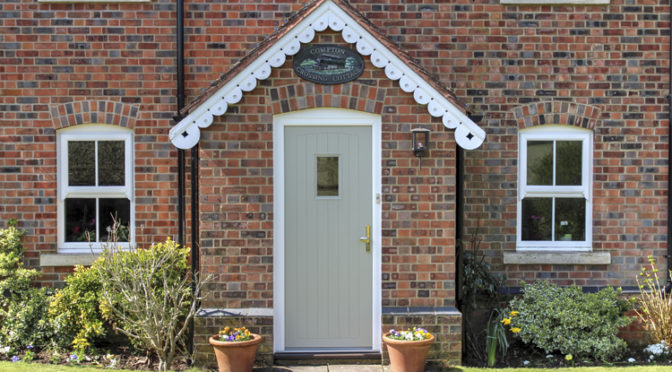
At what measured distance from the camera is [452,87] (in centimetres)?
796

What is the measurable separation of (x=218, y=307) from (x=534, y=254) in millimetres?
3932

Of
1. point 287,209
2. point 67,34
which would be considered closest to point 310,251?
point 287,209

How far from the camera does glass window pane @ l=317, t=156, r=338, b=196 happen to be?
7113mm

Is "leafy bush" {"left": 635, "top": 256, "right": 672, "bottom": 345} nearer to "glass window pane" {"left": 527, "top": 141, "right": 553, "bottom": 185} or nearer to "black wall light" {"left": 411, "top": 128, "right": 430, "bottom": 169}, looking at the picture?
"glass window pane" {"left": 527, "top": 141, "right": 553, "bottom": 185}

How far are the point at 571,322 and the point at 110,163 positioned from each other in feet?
19.2

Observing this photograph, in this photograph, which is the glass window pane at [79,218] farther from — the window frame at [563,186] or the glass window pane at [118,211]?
the window frame at [563,186]

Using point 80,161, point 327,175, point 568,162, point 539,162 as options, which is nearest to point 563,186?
point 568,162

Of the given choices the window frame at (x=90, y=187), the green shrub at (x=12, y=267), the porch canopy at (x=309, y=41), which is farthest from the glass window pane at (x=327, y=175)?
the green shrub at (x=12, y=267)

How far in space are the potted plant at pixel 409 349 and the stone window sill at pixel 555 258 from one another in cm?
187

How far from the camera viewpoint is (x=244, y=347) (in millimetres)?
6457

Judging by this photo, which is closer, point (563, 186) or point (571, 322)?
point (571, 322)

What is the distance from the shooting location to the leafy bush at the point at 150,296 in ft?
22.0

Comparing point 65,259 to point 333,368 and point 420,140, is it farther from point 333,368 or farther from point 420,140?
point 420,140

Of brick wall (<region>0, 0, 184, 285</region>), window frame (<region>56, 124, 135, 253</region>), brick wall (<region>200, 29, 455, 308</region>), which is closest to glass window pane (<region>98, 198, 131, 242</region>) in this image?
window frame (<region>56, 124, 135, 253</region>)
